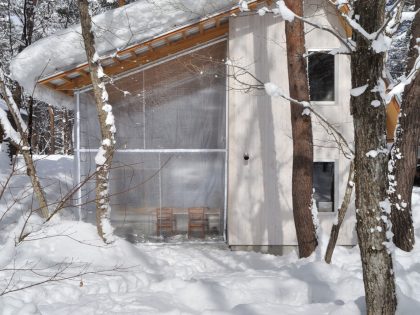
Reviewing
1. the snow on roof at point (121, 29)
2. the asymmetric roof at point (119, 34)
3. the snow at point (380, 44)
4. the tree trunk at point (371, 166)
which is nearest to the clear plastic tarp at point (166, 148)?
the asymmetric roof at point (119, 34)

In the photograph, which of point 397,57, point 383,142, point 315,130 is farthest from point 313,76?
point 397,57

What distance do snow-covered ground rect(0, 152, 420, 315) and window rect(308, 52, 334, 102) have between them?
3.13 m

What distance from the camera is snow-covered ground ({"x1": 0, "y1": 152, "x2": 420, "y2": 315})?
4648 mm

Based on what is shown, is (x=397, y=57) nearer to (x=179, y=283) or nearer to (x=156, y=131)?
(x=156, y=131)

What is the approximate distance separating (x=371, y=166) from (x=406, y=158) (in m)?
4.77

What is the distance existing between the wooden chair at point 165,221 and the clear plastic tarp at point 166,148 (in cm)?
2

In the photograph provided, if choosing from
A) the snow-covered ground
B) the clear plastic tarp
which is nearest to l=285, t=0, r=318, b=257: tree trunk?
the snow-covered ground

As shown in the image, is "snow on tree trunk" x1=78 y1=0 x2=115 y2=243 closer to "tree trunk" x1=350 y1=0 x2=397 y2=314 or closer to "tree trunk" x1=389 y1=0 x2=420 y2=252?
"tree trunk" x1=389 y1=0 x2=420 y2=252

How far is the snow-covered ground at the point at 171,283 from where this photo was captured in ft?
15.3

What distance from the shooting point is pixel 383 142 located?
327cm

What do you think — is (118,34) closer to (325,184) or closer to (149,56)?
(149,56)

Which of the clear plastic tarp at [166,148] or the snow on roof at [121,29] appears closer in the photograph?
the snow on roof at [121,29]

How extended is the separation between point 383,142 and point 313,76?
6.06 m

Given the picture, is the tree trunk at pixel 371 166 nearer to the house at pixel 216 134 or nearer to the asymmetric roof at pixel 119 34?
the asymmetric roof at pixel 119 34
